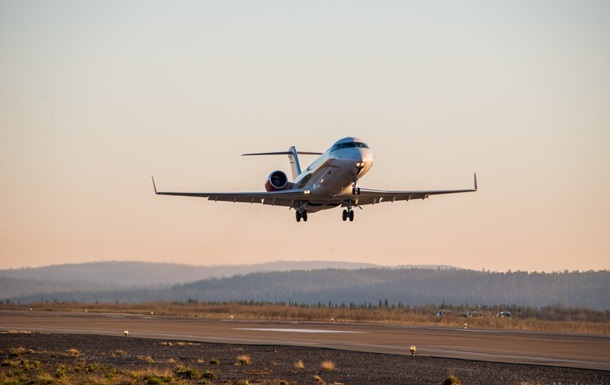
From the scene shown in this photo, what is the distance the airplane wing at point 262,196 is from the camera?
4988 centimetres

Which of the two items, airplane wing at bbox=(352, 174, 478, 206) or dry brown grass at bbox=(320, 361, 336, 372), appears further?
airplane wing at bbox=(352, 174, 478, 206)

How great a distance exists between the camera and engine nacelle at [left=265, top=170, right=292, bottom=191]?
5381 cm

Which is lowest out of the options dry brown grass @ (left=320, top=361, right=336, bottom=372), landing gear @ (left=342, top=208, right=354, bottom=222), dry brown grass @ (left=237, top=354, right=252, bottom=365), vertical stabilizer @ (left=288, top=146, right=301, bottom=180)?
dry brown grass @ (left=320, top=361, right=336, bottom=372)

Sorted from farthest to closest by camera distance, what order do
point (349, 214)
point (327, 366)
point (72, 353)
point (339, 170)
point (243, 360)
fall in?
point (349, 214), point (339, 170), point (72, 353), point (243, 360), point (327, 366)

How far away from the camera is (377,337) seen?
1682 inches

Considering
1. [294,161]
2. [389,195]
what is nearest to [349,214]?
[389,195]

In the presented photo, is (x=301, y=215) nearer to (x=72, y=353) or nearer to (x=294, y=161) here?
(x=294, y=161)

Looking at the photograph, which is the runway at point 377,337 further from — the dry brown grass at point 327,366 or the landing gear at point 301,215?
the landing gear at point 301,215

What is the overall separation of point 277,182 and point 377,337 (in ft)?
47.5

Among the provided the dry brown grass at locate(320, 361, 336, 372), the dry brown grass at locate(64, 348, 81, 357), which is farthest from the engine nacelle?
the dry brown grass at locate(320, 361, 336, 372)

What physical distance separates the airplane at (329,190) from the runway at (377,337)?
23.4 ft

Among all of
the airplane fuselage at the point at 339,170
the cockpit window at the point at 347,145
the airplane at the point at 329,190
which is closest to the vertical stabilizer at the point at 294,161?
the airplane at the point at 329,190

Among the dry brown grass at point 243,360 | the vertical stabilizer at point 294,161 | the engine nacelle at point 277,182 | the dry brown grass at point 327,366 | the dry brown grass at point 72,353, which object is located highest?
the vertical stabilizer at point 294,161

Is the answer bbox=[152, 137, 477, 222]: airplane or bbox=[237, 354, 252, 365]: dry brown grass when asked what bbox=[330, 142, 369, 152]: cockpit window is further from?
bbox=[237, 354, 252, 365]: dry brown grass
